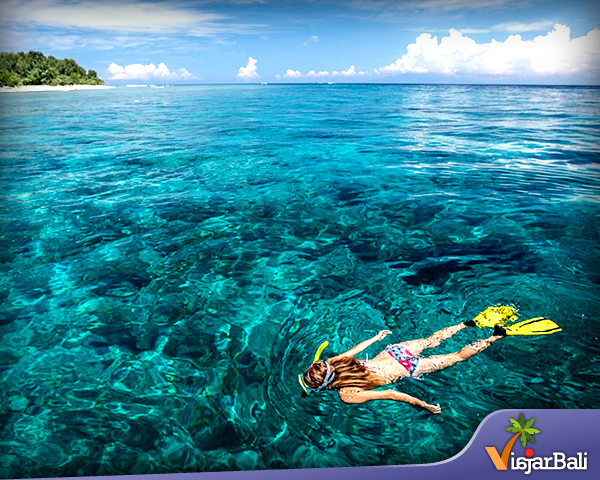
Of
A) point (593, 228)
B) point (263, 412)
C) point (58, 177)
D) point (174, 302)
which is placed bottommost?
point (263, 412)

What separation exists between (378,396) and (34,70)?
12320cm

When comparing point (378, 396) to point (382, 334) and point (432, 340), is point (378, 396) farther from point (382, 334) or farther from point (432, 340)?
point (432, 340)

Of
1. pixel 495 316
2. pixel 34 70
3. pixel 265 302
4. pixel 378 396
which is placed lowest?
pixel 378 396

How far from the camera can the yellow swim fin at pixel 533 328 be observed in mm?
4914

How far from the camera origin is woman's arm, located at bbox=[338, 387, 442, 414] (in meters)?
3.85

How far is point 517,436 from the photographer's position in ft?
10.5

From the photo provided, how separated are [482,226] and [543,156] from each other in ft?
31.3

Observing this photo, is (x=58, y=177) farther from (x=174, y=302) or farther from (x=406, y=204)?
(x=406, y=204)

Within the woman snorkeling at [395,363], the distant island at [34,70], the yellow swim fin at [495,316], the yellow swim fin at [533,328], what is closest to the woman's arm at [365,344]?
the woman snorkeling at [395,363]

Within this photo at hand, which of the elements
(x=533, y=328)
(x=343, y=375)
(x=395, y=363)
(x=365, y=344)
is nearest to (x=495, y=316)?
(x=533, y=328)

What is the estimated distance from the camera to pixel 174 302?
5980mm

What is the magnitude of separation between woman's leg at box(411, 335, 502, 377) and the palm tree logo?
124 centimetres

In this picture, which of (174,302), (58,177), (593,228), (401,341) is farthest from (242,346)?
(58,177)

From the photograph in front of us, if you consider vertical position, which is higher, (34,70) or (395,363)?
(34,70)
